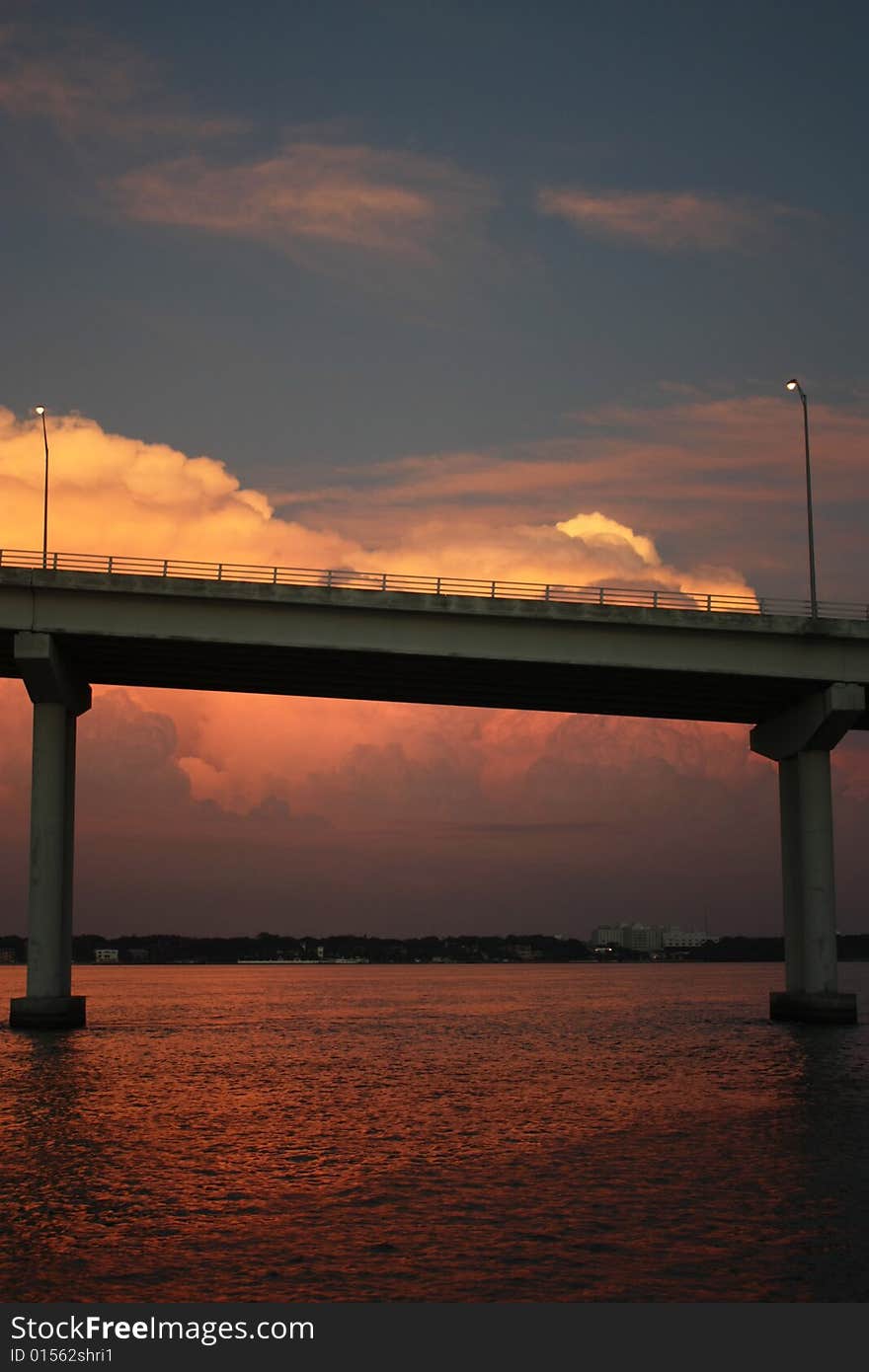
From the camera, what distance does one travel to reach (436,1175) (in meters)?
26.3

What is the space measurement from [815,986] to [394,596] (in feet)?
85.2

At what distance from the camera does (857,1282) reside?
17.6 meters

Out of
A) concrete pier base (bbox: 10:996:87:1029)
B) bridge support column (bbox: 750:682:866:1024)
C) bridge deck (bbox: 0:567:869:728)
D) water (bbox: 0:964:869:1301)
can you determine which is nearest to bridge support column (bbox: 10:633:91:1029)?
concrete pier base (bbox: 10:996:87:1029)

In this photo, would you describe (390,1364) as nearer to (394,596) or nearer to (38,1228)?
(38,1228)

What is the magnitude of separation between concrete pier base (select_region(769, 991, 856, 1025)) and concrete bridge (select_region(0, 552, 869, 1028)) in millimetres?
88

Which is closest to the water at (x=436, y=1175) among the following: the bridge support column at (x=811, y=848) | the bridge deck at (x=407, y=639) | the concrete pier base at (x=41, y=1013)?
the concrete pier base at (x=41, y=1013)

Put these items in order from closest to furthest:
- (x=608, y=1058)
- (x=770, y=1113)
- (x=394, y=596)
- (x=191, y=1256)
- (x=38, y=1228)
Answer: (x=191, y=1256), (x=38, y=1228), (x=770, y=1113), (x=608, y=1058), (x=394, y=596)

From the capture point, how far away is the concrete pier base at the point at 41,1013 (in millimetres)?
56656

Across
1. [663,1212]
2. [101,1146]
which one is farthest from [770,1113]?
[101,1146]

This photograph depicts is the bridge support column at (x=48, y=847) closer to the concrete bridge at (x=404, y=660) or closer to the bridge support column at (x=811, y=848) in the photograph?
the concrete bridge at (x=404, y=660)

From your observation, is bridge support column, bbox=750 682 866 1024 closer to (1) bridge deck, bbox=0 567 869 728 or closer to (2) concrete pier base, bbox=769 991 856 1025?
(2) concrete pier base, bbox=769 991 856 1025

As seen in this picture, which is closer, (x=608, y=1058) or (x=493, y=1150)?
(x=493, y=1150)

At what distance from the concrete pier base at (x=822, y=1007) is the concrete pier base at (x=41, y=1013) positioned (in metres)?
32.5

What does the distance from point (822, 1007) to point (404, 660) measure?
80.7 feet
